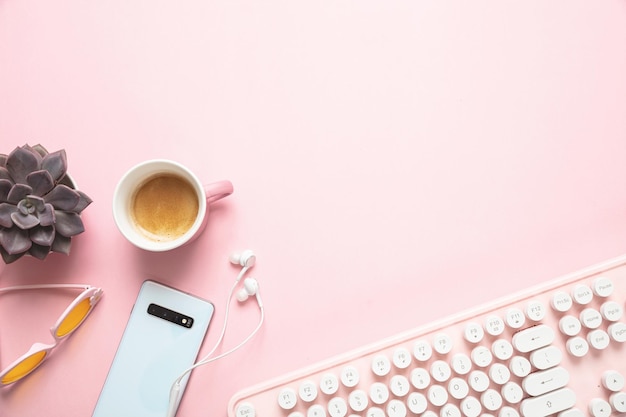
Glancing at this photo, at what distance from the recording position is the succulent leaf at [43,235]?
57 cm

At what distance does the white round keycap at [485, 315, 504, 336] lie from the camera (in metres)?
0.57

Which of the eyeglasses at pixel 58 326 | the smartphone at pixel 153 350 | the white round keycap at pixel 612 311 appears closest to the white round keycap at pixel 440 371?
the white round keycap at pixel 612 311

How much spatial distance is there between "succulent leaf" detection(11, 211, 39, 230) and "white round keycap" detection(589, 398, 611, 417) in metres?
0.72

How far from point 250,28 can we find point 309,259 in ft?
1.23

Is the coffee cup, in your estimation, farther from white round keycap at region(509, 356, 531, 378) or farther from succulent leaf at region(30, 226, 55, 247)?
white round keycap at region(509, 356, 531, 378)

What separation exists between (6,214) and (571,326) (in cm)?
71

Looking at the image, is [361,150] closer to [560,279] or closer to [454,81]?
[454,81]

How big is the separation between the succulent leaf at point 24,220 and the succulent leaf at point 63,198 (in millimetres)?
28

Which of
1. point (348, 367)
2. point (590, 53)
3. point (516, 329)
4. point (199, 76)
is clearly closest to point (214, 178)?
point (199, 76)

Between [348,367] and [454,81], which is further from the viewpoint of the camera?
[454,81]

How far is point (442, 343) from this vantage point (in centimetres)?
57

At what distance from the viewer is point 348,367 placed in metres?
0.57

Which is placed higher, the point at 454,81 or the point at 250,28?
the point at 250,28

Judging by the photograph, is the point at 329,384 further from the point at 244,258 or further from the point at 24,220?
the point at 24,220
